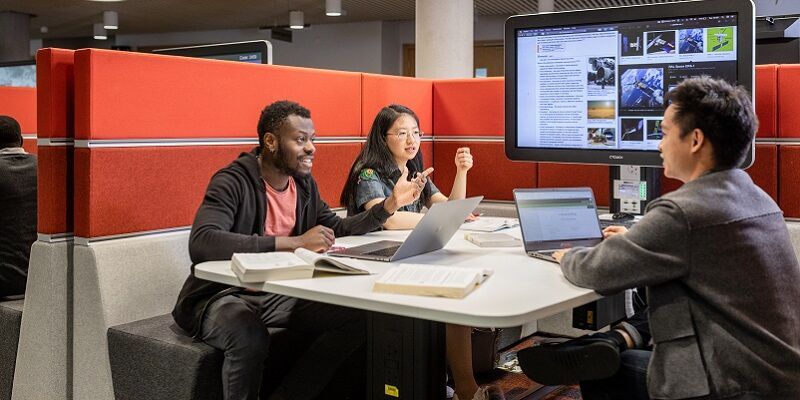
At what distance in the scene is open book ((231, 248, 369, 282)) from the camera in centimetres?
184

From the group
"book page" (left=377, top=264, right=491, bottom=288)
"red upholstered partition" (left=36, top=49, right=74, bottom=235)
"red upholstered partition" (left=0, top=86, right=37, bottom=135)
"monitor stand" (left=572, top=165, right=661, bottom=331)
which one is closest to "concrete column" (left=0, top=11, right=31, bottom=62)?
"red upholstered partition" (left=0, top=86, right=37, bottom=135)

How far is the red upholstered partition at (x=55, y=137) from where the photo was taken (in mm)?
2428

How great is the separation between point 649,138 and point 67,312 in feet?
6.30

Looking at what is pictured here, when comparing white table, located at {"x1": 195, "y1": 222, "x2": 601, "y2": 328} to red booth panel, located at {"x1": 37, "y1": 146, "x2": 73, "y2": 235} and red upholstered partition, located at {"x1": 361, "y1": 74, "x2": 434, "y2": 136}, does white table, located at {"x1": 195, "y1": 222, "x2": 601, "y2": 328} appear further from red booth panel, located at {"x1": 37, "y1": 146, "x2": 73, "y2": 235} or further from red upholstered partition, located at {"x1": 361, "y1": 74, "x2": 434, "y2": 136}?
red upholstered partition, located at {"x1": 361, "y1": 74, "x2": 434, "y2": 136}

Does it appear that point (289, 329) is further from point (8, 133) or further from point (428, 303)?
point (8, 133)

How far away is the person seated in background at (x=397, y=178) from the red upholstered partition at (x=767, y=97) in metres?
1.03

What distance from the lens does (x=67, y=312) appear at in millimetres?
2486

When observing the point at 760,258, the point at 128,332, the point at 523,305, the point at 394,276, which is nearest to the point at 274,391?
the point at 128,332

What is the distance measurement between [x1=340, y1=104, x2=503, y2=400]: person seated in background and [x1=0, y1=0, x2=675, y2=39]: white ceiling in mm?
7718

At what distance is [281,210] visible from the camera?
2490 millimetres

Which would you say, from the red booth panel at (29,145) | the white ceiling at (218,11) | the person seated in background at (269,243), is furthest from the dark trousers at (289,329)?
the white ceiling at (218,11)

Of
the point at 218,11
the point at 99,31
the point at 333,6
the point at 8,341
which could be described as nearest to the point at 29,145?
the point at 8,341

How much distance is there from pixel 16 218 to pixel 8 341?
1.59ft

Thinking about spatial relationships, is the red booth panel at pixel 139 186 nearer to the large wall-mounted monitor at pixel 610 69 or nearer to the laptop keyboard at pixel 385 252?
the laptop keyboard at pixel 385 252
